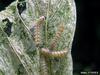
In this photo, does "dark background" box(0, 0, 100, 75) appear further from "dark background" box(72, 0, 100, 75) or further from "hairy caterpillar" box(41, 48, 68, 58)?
"hairy caterpillar" box(41, 48, 68, 58)

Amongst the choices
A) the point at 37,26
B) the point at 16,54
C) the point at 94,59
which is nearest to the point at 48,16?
Answer: the point at 37,26

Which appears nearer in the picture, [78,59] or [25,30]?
[25,30]

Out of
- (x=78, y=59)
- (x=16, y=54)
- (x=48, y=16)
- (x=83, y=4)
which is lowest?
(x=78, y=59)

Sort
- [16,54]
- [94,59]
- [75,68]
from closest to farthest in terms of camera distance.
Result: [16,54] → [75,68] → [94,59]

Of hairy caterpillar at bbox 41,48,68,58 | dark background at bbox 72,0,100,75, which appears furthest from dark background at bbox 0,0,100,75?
hairy caterpillar at bbox 41,48,68,58

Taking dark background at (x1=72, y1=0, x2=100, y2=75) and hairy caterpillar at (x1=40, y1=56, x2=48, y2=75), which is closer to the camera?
hairy caterpillar at (x1=40, y1=56, x2=48, y2=75)

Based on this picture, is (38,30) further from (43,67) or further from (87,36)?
(87,36)

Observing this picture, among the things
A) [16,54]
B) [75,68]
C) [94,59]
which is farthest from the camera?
[94,59]

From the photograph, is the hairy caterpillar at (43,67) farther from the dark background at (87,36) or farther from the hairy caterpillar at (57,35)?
the dark background at (87,36)

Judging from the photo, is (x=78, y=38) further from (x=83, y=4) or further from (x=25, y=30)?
(x=25, y=30)
